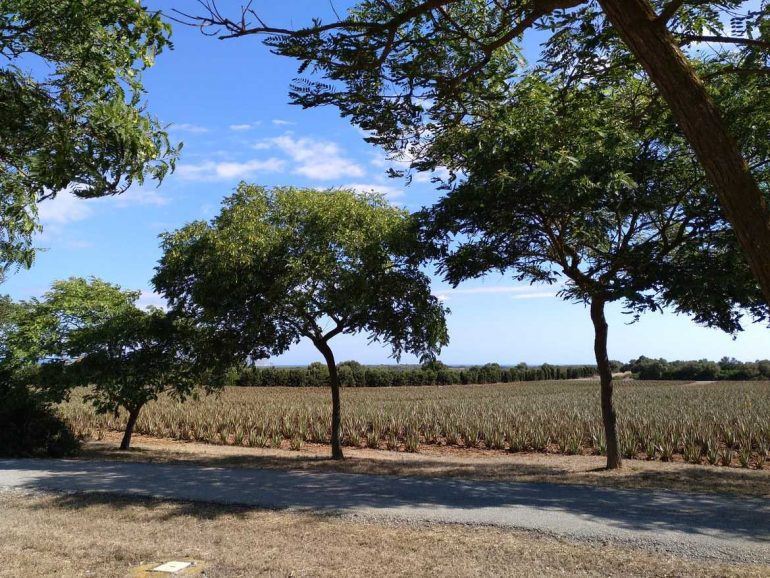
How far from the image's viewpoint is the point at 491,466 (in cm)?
1345

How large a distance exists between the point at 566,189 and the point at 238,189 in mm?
7704

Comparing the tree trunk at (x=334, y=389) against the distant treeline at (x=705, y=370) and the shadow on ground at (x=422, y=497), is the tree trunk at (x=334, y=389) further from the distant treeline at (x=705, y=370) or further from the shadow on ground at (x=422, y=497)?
the distant treeline at (x=705, y=370)

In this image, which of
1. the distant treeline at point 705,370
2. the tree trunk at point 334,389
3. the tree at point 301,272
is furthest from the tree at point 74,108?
the distant treeline at point 705,370

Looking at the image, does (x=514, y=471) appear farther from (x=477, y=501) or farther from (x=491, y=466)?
(x=477, y=501)

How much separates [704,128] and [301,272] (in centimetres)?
944

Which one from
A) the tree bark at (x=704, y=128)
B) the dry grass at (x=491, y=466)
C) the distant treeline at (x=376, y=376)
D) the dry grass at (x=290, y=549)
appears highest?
the tree bark at (x=704, y=128)

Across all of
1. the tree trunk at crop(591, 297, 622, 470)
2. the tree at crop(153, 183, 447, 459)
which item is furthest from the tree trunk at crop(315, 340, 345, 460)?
the tree trunk at crop(591, 297, 622, 470)

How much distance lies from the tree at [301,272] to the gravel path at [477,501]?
3.31 meters

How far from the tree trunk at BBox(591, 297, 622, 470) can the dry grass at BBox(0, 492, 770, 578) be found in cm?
684

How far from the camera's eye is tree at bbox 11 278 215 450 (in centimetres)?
1416

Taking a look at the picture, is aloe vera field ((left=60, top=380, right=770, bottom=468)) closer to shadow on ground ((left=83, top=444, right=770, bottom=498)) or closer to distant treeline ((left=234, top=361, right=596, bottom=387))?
shadow on ground ((left=83, top=444, right=770, bottom=498))

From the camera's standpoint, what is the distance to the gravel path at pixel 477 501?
652cm

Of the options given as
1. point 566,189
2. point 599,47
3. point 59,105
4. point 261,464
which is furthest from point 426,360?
point 59,105

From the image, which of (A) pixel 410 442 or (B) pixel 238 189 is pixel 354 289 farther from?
(A) pixel 410 442
